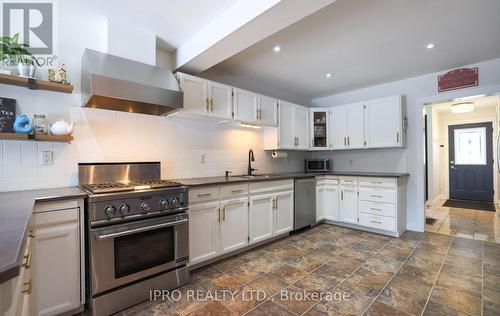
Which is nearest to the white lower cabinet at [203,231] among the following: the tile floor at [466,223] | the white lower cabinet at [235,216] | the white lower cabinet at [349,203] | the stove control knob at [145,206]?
the white lower cabinet at [235,216]

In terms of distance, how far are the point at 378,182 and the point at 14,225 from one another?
390 cm

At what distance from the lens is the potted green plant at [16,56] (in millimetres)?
1775

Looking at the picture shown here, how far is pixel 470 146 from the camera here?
6.11 m

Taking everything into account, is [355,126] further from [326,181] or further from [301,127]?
[326,181]

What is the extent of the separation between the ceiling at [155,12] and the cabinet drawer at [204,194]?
1.63 metres

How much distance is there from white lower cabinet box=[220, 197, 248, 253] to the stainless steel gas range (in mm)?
518

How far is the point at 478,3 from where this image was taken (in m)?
1.96

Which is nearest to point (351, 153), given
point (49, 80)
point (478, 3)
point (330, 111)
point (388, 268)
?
point (330, 111)

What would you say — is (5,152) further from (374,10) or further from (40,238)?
(374,10)

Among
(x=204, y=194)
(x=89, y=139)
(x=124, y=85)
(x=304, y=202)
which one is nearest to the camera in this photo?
(x=124, y=85)

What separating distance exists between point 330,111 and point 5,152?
14.4 ft

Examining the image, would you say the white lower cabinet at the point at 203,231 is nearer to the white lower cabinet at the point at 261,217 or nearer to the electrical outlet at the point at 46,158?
the white lower cabinet at the point at 261,217

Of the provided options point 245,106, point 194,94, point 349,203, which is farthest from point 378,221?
point 194,94

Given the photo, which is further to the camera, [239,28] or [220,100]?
[220,100]
